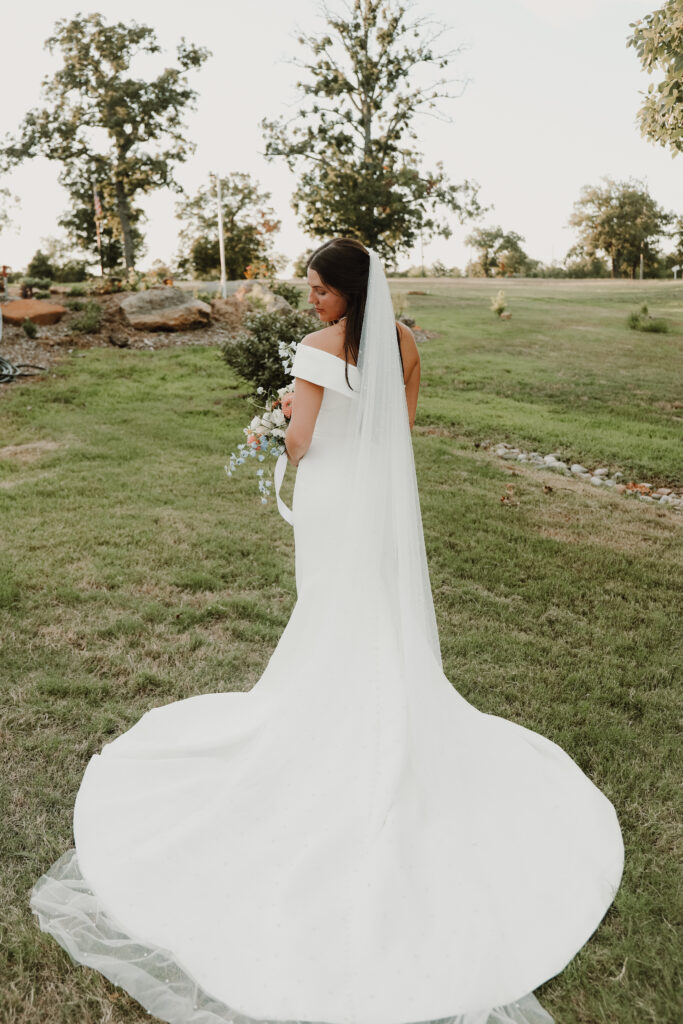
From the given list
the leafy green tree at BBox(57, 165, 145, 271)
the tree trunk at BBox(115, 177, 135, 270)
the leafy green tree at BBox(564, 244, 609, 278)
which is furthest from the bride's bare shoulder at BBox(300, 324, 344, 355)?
the leafy green tree at BBox(564, 244, 609, 278)

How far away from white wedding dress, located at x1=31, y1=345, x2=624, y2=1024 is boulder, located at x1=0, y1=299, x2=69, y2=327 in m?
15.2

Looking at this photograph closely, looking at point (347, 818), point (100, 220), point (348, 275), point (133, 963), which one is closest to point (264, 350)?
point (348, 275)

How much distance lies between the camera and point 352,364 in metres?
3.14

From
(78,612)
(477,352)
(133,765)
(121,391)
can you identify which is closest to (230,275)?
(477,352)

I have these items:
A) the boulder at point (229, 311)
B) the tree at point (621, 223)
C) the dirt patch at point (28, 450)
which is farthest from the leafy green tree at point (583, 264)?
the dirt patch at point (28, 450)

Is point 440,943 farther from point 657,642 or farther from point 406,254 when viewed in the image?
point 406,254

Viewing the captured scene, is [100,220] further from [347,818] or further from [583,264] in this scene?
[583,264]

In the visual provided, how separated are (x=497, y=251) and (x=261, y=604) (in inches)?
2723

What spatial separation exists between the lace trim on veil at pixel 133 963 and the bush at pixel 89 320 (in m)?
15.5

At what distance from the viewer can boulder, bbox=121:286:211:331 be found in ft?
57.0

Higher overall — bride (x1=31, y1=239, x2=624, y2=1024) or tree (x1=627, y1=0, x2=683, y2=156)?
tree (x1=627, y1=0, x2=683, y2=156)

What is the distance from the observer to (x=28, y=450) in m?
9.88

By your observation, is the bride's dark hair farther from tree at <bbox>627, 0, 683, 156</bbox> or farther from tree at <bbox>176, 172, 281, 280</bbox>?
tree at <bbox>176, 172, 281, 280</bbox>

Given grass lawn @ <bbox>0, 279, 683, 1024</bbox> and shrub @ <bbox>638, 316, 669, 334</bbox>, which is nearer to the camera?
grass lawn @ <bbox>0, 279, 683, 1024</bbox>
